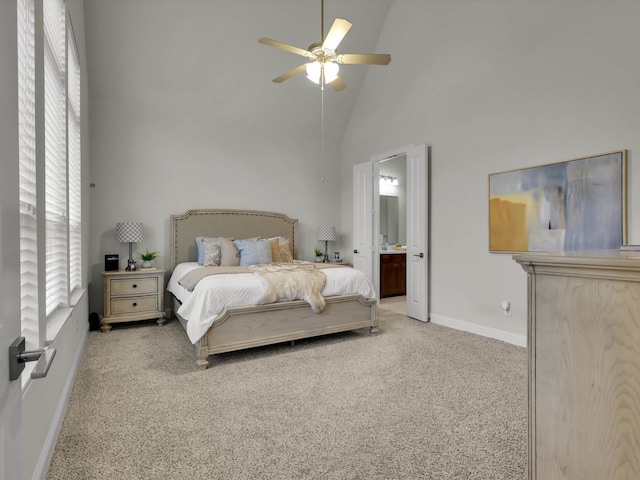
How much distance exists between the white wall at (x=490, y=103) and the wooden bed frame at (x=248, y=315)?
1272mm

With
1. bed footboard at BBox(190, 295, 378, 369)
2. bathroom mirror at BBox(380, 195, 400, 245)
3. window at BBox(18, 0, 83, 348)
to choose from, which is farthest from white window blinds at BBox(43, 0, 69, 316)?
bathroom mirror at BBox(380, 195, 400, 245)

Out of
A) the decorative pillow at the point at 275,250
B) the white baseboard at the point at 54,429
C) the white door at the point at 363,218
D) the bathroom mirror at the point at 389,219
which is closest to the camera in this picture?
the white baseboard at the point at 54,429

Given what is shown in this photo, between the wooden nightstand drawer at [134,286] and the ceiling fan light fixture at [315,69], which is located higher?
the ceiling fan light fixture at [315,69]

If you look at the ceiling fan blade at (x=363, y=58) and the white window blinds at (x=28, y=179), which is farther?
the ceiling fan blade at (x=363, y=58)

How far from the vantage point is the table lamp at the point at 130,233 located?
14.4 feet

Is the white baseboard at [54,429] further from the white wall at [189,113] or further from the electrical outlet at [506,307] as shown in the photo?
the electrical outlet at [506,307]

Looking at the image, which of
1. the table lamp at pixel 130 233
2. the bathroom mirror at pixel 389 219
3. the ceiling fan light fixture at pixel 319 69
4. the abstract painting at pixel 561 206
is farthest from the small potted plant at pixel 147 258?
the bathroom mirror at pixel 389 219

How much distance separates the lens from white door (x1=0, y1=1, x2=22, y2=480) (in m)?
0.59

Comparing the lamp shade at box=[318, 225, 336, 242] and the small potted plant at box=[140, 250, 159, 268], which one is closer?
the small potted plant at box=[140, 250, 159, 268]

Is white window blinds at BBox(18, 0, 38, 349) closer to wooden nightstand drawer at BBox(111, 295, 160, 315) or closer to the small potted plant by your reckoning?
Result: wooden nightstand drawer at BBox(111, 295, 160, 315)

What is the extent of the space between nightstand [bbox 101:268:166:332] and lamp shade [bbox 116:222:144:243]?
392 millimetres

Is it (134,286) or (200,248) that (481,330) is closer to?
(200,248)

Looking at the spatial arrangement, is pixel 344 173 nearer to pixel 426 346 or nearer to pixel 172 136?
pixel 172 136

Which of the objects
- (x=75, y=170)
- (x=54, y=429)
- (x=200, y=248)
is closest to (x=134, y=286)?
(x=200, y=248)
